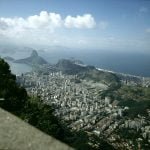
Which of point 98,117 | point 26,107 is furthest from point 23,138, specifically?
point 98,117

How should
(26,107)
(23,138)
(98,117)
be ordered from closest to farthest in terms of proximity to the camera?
1. (23,138)
2. (26,107)
3. (98,117)

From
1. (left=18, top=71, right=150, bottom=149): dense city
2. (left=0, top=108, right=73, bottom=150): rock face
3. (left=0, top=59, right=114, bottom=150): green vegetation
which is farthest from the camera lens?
(left=18, top=71, right=150, bottom=149): dense city

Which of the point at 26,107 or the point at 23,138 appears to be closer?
the point at 23,138

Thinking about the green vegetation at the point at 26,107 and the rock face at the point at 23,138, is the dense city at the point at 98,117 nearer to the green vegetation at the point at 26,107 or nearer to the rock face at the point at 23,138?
the green vegetation at the point at 26,107

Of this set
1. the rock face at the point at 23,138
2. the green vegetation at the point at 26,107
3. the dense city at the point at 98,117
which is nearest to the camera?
the rock face at the point at 23,138

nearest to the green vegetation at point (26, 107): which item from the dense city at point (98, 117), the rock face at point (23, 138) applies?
the rock face at point (23, 138)

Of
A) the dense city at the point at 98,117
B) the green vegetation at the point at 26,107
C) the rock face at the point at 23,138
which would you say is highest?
the rock face at the point at 23,138

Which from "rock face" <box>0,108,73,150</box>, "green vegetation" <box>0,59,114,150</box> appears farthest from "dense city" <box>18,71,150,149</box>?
"rock face" <box>0,108,73,150</box>

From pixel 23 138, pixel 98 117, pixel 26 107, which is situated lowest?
pixel 98 117

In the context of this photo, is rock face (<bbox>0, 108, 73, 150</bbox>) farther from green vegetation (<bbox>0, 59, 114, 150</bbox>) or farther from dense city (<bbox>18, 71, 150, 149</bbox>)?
dense city (<bbox>18, 71, 150, 149</bbox>)

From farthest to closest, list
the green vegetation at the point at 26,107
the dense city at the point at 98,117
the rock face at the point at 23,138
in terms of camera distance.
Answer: the dense city at the point at 98,117 → the green vegetation at the point at 26,107 → the rock face at the point at 23,138

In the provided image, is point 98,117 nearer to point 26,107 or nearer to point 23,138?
point 26,107
